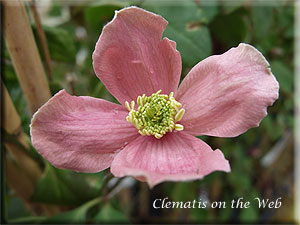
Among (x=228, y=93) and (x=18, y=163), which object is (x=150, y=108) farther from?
(x=18, y=163)

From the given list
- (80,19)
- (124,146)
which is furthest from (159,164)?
(80,19)

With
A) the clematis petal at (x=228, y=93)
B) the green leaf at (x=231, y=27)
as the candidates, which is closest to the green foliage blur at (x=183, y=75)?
the green leaf at (x=231, y=27)

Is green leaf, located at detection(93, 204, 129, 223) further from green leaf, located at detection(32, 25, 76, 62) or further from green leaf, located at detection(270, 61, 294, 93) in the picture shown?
green leaf, located at detection(270, 61, 294, 93)

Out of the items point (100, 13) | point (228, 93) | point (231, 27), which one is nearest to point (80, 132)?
point (228, 93)

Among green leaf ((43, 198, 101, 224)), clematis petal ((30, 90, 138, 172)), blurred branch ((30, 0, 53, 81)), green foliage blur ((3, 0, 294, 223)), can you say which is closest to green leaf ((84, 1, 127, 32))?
green foliage blur ((3, 0, 294, 223))

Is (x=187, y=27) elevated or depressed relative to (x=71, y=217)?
elevated

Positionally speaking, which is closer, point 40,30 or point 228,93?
point 228,93

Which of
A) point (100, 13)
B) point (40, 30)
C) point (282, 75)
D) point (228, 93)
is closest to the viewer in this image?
Answer: point (228, 93)
